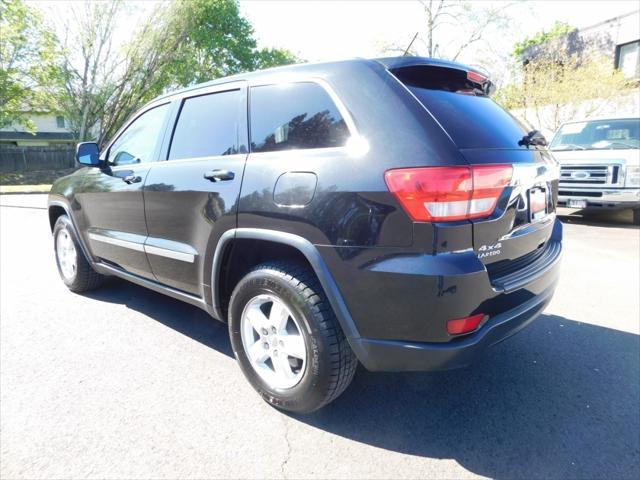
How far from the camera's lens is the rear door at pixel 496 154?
1934 millimetres

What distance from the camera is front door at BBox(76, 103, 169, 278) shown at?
3238mm

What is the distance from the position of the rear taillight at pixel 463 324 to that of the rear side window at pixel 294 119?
3.23ft

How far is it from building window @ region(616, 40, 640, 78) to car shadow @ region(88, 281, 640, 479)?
25.8 metres

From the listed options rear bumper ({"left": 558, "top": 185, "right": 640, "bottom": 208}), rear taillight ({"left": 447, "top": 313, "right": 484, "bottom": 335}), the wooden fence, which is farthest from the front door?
the wooden fence

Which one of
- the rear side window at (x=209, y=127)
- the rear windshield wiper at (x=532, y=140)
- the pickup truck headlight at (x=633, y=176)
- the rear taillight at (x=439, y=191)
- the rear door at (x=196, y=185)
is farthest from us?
the pickup truck headlight at (x=633, y=176)

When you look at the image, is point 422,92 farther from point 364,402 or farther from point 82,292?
point 82,292

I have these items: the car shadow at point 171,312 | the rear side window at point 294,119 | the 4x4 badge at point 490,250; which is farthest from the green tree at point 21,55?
the 4x4 badge at point 490,250

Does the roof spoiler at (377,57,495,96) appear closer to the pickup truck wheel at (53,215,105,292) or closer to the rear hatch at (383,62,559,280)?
the rear hatch at (383,62,559,280)

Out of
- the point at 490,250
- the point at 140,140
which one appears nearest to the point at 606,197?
the point at 490,250

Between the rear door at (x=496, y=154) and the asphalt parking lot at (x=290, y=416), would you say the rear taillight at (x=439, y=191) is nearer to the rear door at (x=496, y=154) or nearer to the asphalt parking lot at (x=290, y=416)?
the rear door at (x=496, y=154)

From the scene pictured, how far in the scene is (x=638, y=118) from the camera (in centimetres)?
823

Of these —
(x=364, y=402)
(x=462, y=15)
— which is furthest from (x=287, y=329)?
(x=462, y=15)

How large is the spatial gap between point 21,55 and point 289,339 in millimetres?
28616

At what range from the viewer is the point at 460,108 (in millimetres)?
2193
